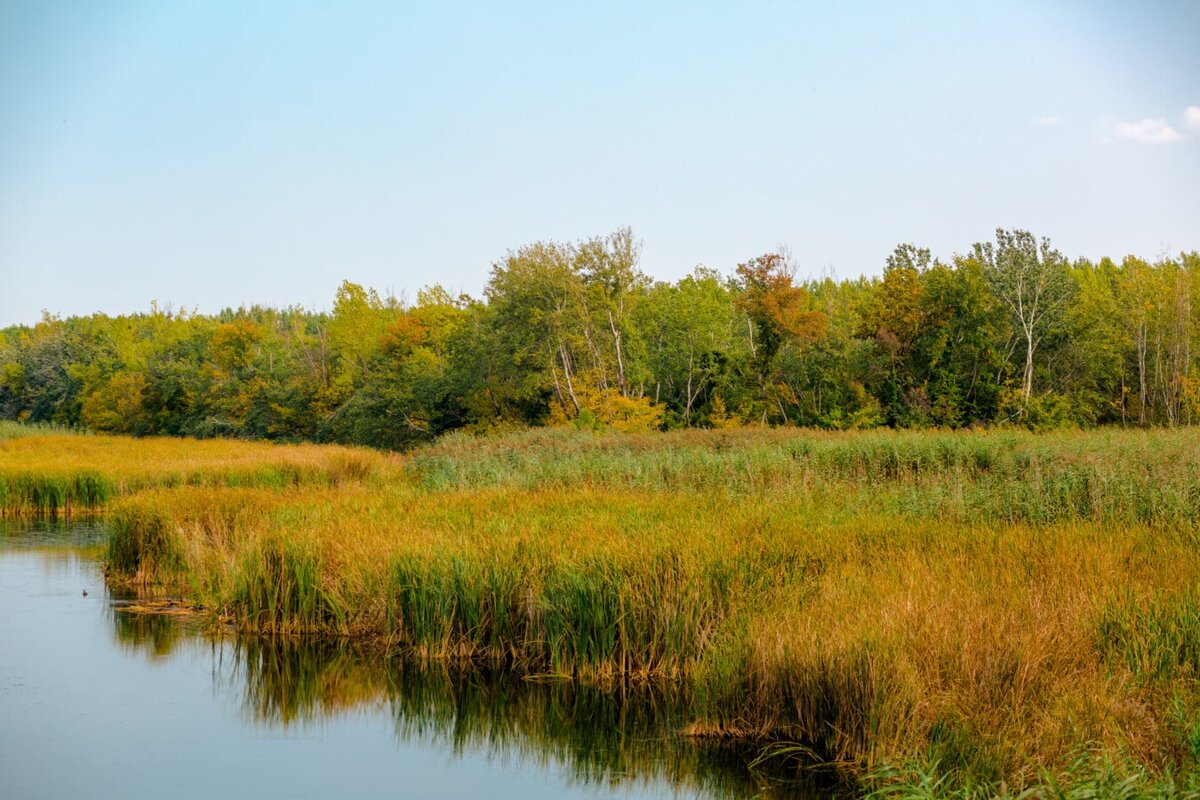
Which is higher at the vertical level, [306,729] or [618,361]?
[618,361]

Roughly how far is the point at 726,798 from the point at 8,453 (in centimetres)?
3160

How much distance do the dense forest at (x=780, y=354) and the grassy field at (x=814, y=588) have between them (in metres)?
20.9

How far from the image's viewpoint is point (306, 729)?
9.86 meters

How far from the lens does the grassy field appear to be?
7.06 metres

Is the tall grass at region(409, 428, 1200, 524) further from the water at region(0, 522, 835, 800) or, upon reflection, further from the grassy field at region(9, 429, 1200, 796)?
the water at region(0, 522, 835, 800)

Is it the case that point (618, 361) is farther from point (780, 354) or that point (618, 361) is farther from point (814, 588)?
point (814, 588)

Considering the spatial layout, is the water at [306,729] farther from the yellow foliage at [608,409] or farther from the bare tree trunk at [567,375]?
the bare tree trunk at [567,375]

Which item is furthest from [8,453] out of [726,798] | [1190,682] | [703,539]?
[1190,682]

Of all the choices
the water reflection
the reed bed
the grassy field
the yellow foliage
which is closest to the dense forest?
the yellow foliage

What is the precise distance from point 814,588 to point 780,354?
118 ft

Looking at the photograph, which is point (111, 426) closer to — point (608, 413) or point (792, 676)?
point (608, 413)

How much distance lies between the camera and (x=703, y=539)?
11.5 meters

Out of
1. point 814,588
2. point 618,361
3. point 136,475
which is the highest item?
point 618,361

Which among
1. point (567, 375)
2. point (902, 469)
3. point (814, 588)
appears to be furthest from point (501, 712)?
point (567, 375)
